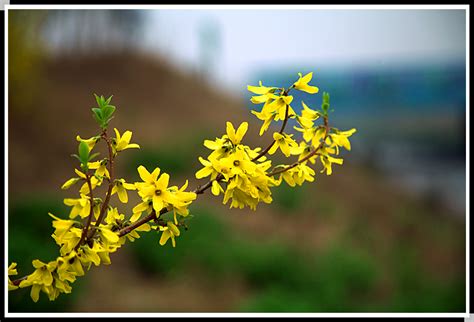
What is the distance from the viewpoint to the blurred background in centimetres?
235

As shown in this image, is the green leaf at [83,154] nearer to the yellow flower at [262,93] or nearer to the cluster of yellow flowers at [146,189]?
the cluster of yellow flowers at [146,189]

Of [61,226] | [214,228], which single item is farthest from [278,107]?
[214,228]

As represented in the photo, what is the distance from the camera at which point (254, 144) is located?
3.14 m

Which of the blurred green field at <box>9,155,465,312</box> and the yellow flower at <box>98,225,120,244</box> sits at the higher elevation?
the yellow flower at <box>98,225,120,244</box>

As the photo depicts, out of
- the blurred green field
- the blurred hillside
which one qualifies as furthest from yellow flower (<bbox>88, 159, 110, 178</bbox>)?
Result: the blurred green field

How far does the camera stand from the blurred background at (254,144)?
235 centimetres

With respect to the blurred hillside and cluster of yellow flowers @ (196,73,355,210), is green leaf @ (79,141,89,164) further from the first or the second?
the blurred hillside

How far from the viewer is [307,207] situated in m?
2.96

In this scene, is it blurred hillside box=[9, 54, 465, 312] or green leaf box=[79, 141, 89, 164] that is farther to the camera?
blurred hillside box=[9, 54, 465, 312]

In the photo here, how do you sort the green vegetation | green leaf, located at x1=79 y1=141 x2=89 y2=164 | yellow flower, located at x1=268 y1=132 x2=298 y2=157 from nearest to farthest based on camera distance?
green leaf, located at x1=79 y1=141 x2=89 y2=164 → yellow flower, located at x1=268 y1=132 x2=298 y2=157 → the green vegetation

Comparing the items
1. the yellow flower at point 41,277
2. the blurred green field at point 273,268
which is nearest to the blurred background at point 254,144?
the blurred green field at point 273,268

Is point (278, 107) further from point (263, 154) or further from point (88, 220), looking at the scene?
point (88, 220)

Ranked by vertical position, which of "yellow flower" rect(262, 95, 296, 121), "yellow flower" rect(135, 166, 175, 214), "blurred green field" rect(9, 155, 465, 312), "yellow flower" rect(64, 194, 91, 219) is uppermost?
"yellow flower" rect(262, 95, 296, 121)
